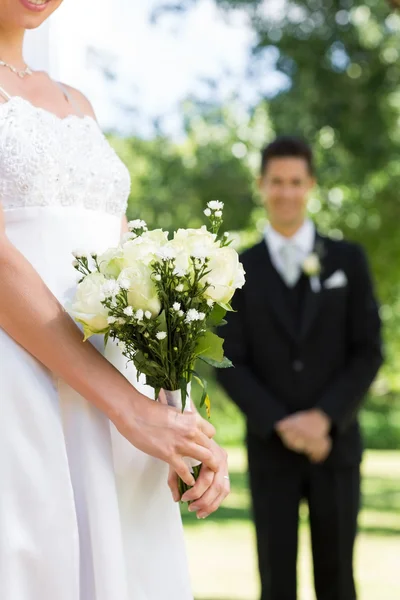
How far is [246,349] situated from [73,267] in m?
2.39

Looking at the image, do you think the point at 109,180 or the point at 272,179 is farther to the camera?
the point at 272,179

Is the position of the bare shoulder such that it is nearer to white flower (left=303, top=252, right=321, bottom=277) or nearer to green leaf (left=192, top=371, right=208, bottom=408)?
green leaf (left=192, top=371, right=208, bottom=408)

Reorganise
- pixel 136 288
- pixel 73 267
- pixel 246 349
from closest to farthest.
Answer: pixel 136 288
pixel 73 267
pixel 246 349

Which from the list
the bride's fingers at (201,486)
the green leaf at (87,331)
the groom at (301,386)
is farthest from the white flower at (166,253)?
the groom at (301,386)

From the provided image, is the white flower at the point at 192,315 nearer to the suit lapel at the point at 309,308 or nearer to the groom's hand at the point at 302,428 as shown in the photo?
the groom's hand at the point at 302,428

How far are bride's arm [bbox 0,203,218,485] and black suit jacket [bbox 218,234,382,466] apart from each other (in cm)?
242

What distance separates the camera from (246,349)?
4.91 metres

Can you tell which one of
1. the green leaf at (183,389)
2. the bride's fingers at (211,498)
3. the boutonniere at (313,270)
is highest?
the boutonniere at (313,270)

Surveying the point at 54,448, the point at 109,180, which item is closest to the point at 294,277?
the point at 109,180

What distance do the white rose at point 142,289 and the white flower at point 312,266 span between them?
8.63 feet

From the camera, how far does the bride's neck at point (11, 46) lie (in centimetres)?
271

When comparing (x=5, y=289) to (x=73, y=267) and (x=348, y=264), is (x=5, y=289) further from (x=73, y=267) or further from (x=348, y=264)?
(x=348, y=264)

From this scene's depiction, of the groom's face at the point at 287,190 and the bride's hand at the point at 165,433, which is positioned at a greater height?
the groom's face at the point at 287,190

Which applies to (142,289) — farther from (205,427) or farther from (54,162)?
(54,162)
